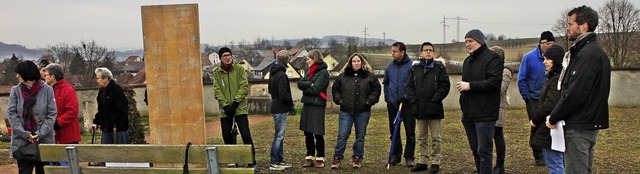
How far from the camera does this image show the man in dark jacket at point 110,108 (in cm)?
661

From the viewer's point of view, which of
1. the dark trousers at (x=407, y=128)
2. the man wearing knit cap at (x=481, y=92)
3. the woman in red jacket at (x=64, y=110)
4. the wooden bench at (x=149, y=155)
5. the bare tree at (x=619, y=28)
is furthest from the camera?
the bare tree at (x=619, y=28)

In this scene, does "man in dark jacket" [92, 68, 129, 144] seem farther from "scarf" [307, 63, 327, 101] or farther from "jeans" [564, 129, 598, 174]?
"jeans" [564, 129, 598, 174]

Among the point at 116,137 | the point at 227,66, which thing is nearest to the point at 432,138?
the point at 227,66

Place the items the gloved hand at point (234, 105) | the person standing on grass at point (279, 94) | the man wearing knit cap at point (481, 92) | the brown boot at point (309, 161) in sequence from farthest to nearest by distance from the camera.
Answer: the brown boot at point (309, 161), the person standing on grass at point (279, 94), the gloved hand at point (234, 105), the man wearing knit cap at point (481, 92)

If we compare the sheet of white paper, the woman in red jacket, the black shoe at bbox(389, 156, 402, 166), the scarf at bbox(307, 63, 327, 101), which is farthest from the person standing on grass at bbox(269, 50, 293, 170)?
the sheet of white paper

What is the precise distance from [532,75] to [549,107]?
2136 millimetres

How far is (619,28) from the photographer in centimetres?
3472

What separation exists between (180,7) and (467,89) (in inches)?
110

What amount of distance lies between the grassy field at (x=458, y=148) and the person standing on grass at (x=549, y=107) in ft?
5.82

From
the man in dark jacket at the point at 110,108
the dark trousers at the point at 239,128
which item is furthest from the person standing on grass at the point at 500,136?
the man in dark jacket at the point at 110,108

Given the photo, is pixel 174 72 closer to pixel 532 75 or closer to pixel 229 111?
pixel 229 111

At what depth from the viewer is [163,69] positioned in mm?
4945

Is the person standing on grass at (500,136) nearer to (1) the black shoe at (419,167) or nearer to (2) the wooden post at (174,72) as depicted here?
(1) the black shoe at (419,167)

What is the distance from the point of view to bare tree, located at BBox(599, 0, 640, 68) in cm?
3142
